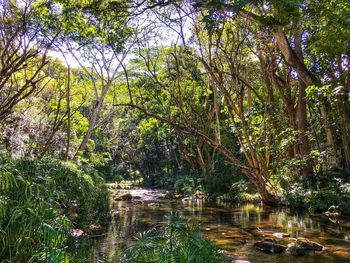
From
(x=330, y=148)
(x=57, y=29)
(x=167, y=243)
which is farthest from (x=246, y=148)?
(x=167, y=243)

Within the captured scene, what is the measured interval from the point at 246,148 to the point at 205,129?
6853 millimetres

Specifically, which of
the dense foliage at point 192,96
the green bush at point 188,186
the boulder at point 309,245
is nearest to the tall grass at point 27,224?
the dense foliage at point 192,96

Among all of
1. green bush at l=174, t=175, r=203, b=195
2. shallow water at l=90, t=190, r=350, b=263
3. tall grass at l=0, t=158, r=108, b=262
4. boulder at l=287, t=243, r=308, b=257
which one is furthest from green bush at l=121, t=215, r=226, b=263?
green bush at l=174, t=175, r=203, b=195

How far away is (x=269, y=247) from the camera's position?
7547mm

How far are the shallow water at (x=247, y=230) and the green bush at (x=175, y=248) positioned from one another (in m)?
1.80

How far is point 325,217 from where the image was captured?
11.5 m

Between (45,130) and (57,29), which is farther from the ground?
(57,29)

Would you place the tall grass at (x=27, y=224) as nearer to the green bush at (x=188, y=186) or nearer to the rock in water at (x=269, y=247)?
the rock in water at (x=269, y=247)

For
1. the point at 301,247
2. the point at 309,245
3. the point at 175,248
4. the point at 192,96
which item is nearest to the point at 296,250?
the point at 301,247

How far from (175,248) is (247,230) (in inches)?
272

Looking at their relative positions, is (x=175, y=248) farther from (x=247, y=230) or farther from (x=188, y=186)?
(x=188, y=186)

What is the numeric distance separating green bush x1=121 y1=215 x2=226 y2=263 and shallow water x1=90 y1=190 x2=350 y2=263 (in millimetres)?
1796

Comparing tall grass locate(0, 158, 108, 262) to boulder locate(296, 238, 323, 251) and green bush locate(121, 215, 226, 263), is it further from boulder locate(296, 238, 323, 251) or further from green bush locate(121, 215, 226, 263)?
boulder locate(296, 238, 323, 251)

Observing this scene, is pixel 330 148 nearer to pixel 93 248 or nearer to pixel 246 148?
pixel 246 148
